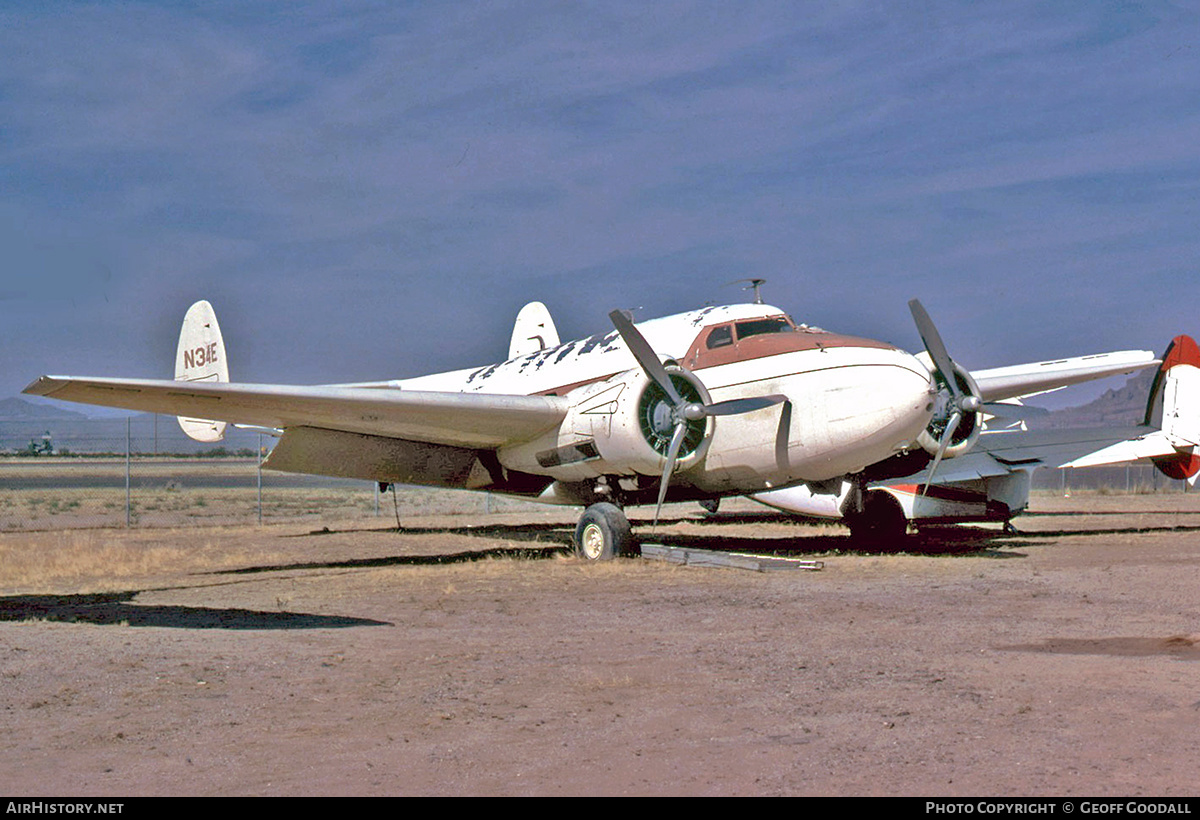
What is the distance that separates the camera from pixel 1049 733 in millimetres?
5512

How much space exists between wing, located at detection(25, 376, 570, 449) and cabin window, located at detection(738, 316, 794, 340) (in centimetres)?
282

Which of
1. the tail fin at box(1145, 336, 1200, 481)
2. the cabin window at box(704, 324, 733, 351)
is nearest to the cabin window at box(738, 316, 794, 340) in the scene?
the cabin window at box(704, 324, 733, 351)

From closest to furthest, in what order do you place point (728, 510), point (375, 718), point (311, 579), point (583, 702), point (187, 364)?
1. point (375, 718)
2. point (583, 702)
3. point (311, 579)
4. point (187, 364)
5. point (728, 510)

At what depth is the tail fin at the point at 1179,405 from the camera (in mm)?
22172

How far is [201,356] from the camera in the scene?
74.0 ft

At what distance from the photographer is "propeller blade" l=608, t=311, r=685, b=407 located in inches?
593

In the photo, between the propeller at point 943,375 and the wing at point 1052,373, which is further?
the wing at point 1052,373

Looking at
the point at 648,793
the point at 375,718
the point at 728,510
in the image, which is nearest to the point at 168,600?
the point at 375,718

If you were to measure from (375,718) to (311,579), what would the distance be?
862cm

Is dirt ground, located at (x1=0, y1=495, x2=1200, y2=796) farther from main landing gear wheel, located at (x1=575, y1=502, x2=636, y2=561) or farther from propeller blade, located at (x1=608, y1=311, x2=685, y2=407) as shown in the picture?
propeller blade, located at (x1=608, y1=311, x2=685, y2=407)

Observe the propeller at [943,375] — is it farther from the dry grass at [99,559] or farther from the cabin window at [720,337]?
the dry grass at [99,559]

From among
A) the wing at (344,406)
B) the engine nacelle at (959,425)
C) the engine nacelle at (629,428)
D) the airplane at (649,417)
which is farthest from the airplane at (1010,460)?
the wing at (344,406)

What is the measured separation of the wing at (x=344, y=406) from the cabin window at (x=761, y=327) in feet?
9.26
